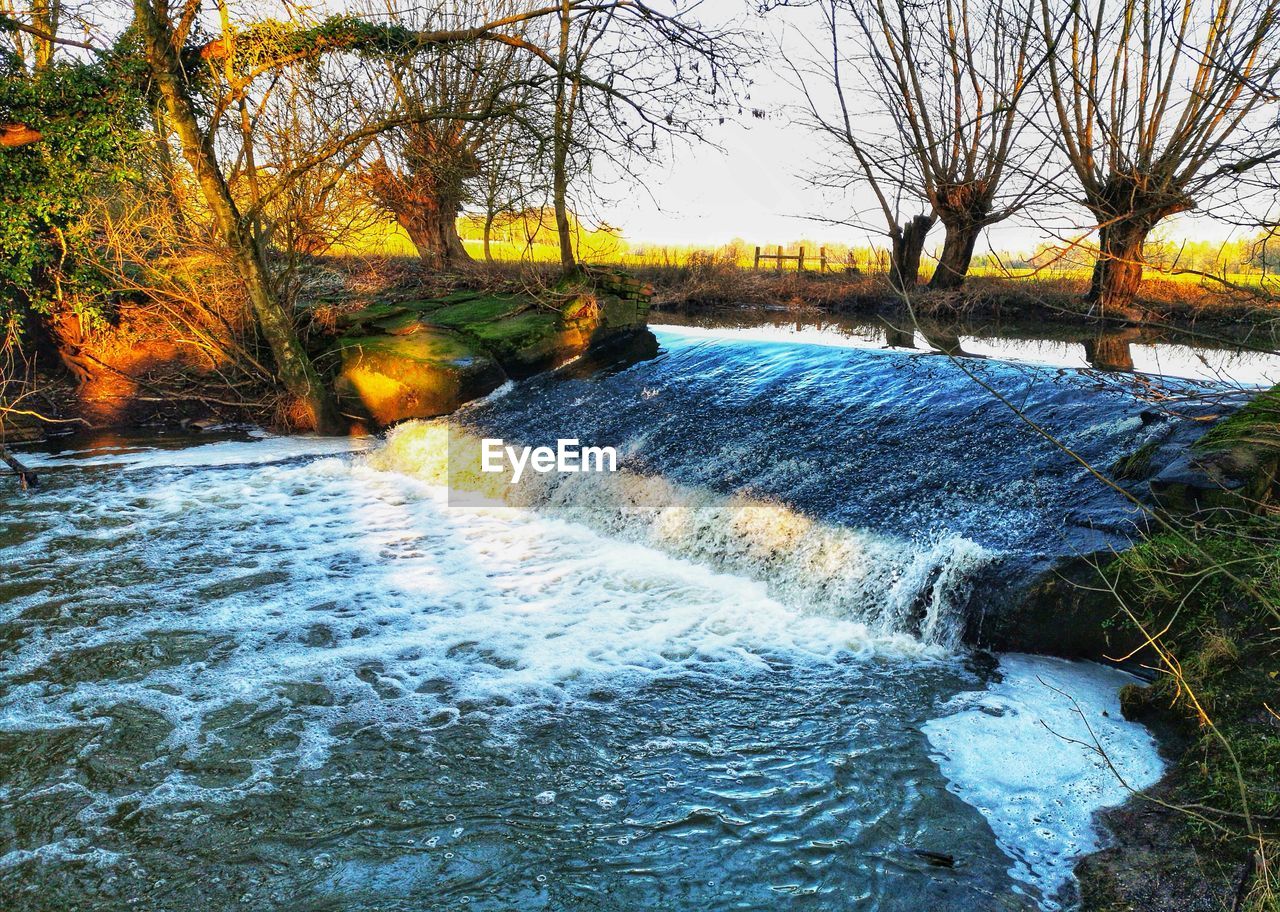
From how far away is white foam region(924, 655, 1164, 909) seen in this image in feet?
12.3

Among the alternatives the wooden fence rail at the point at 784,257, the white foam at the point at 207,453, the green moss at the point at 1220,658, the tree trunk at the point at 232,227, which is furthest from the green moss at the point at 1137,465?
the wooden fence rail at the point at 784,257

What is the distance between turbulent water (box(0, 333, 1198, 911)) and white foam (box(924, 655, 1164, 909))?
0.02 m

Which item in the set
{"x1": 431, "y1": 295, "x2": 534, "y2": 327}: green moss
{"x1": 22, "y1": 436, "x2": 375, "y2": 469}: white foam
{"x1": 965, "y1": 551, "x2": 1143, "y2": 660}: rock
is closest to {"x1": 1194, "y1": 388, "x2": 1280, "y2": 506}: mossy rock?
{"x1": 965, "y1": 551, "x2": 1143, "y2": 660}: rock

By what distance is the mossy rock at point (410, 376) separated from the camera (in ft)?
37.7

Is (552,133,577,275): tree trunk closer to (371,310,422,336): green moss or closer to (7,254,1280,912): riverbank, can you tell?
(7,254,1280,912): riverbank

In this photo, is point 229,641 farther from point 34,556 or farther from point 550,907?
point 550,907

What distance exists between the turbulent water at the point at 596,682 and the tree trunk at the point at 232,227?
7.92 ft

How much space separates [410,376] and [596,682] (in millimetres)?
7236

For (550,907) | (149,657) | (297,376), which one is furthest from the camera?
(297,376)

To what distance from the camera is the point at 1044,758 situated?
14.3 ft

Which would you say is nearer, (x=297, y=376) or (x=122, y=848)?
(x=122, y=848)

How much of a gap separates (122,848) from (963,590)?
189 inches

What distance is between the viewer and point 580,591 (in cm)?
675

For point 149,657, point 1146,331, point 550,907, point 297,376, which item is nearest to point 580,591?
point 149,657
